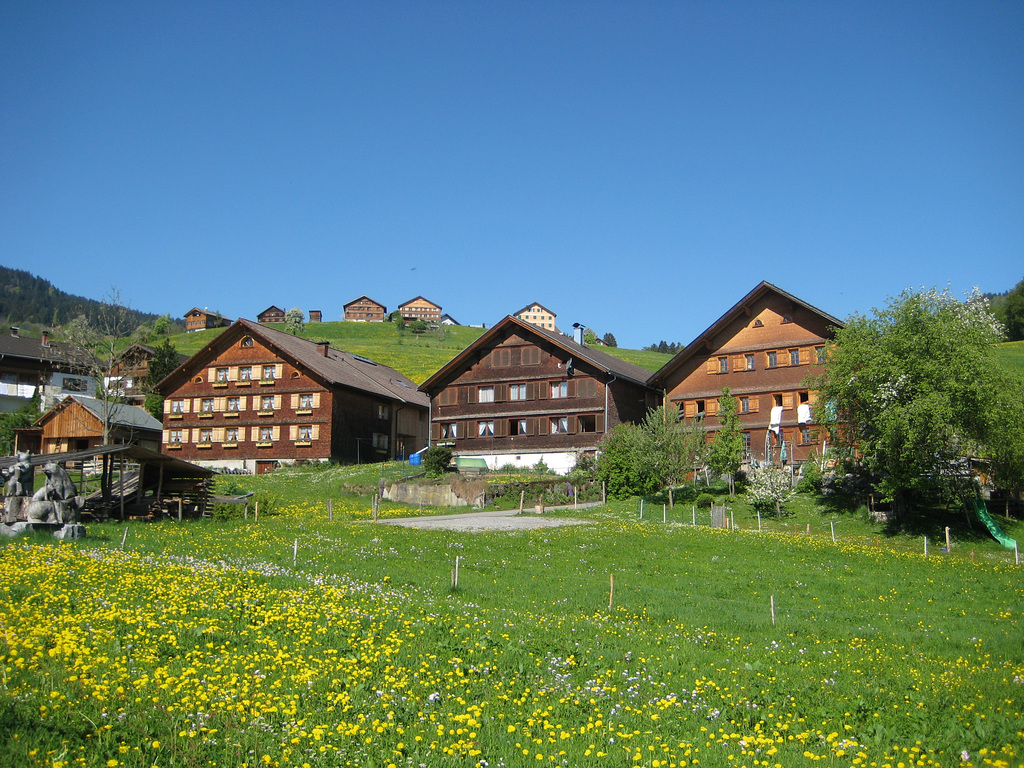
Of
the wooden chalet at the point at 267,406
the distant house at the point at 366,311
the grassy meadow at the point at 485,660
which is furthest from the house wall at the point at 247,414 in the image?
the distant house at the point at 366,311

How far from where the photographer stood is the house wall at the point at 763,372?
164 feet

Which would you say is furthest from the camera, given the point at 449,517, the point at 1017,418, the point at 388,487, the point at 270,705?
the point at 388,487

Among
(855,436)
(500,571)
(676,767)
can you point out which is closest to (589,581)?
(500,571)

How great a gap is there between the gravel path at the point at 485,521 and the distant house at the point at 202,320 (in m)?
147

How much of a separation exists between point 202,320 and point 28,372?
95675mm

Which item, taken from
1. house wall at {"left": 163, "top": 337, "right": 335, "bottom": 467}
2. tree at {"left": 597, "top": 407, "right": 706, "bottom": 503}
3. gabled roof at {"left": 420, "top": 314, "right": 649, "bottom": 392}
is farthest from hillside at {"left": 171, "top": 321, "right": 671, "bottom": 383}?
tree at {"left": 597, "top": 407, "right": 706, "bottom": 503}

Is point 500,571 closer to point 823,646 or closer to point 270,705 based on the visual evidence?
point 823,646

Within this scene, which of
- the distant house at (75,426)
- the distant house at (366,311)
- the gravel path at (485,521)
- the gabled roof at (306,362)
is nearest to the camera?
the gravel path at (485,521)

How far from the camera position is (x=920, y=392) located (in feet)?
122

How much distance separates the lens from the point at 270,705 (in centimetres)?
1033

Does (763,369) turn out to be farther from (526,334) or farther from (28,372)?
(28,372)

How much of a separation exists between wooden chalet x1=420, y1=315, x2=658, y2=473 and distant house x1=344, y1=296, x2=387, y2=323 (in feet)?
418

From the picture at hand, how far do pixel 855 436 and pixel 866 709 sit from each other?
31387mm

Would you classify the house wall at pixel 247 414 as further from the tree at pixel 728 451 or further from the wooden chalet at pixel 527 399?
the tree at pixel 728 451
